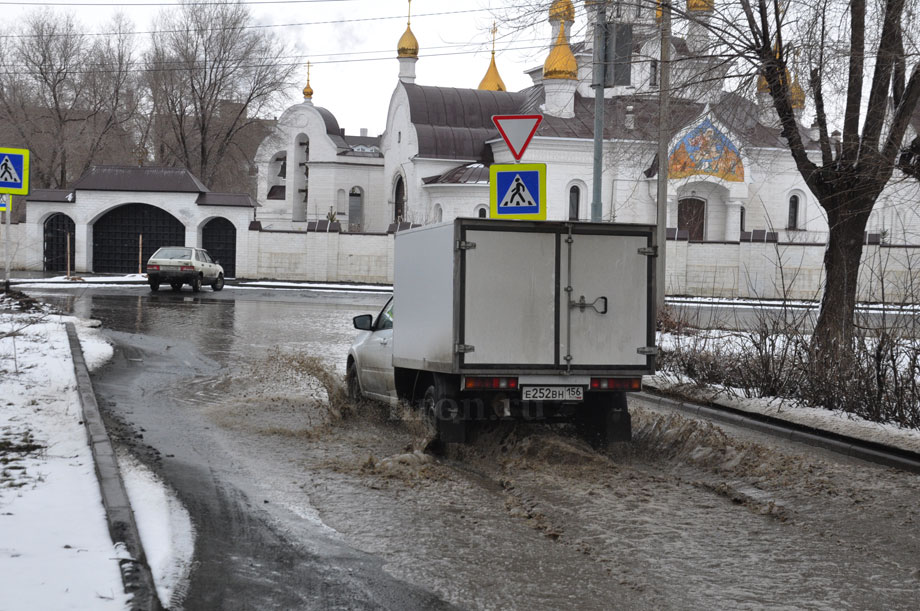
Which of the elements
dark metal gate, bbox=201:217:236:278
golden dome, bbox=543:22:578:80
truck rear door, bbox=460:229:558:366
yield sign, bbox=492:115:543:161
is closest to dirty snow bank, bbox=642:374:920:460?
truck rear door, bbox=460:229:558:366

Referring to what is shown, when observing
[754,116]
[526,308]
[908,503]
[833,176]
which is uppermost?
[754,116]

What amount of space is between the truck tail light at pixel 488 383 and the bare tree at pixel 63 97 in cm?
5922

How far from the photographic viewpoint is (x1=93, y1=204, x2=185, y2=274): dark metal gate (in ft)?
153

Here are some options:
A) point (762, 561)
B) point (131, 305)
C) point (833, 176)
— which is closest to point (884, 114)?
point (833, 176)

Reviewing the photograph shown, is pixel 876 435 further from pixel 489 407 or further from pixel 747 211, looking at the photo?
pixel 747 211

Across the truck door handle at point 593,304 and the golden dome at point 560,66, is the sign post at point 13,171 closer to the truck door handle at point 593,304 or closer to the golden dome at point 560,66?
the truck door handle at point 593,304

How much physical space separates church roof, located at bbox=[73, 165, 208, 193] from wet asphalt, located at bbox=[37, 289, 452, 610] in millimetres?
27176

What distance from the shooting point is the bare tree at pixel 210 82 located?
59250 mm

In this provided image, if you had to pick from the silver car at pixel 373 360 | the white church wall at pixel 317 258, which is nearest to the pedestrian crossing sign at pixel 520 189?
the silver car at pixel 373 360

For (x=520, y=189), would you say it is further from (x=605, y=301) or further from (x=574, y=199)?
(x=574, y=199)

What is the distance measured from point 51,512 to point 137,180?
1690 inches

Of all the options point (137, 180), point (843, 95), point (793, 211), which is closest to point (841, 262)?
point (843, 95)

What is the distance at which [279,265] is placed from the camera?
47.5 metres

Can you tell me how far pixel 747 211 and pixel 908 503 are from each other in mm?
50432
